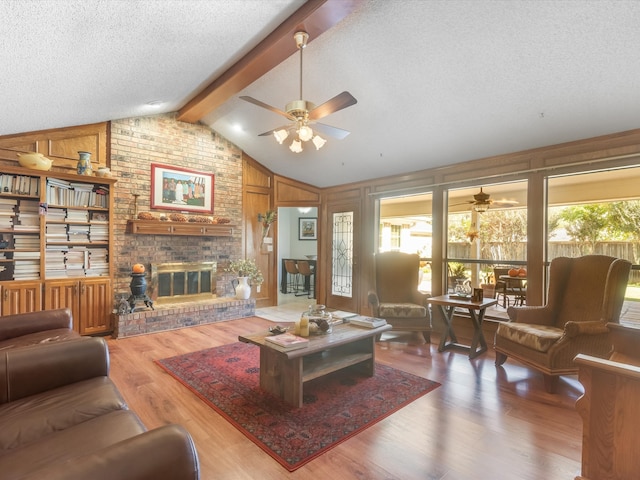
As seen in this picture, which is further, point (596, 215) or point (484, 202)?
point (484, 202)

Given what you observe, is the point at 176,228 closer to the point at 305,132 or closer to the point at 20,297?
the point at 20,297

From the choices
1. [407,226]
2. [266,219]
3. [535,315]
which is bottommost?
[535,315]

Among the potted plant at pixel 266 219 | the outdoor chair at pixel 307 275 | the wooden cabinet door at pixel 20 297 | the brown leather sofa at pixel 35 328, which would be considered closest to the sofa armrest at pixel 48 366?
the brown leather sofa at pixel 35 328

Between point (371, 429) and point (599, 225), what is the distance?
3.76 m

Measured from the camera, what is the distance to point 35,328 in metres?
2.69

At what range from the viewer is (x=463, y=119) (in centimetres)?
369

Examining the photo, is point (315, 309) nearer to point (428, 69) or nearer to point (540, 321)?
point (540, 321)

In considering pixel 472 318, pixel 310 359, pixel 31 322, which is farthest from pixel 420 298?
pixel 31 322

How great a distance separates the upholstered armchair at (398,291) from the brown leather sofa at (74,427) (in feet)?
10.4

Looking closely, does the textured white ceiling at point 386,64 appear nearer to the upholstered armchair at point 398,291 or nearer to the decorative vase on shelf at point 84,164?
the decorative vase on shelf at point 84,164

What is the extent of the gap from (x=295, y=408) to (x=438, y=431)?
102 cm

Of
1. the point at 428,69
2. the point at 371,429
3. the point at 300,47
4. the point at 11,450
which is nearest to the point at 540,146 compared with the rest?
the point at 428,69

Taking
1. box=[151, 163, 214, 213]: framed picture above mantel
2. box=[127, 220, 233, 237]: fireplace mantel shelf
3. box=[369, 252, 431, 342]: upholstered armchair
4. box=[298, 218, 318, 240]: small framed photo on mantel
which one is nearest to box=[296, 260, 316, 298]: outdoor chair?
box=[298, 218, 318, 240]: small framed photo on mantel

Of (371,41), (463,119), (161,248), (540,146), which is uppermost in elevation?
(371,41)
